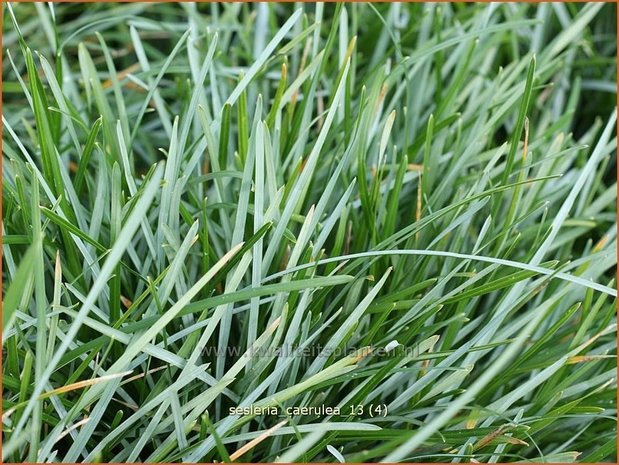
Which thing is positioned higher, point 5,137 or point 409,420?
point 5,137

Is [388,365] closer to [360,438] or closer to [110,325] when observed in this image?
[360,438]

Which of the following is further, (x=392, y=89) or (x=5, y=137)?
(x=392, y=89)

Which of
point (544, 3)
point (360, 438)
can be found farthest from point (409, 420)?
point (544, 3)

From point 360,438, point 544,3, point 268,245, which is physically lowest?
point 360,438

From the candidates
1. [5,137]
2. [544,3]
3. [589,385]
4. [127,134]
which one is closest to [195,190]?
[127,134]

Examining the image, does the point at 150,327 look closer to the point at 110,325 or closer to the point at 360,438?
the point at 110,325

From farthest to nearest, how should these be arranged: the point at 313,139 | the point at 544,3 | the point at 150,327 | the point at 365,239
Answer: the point at 544,3, the point at 313,139, the point at 365,239, the point at 150,327

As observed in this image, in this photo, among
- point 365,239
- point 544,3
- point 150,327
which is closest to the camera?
point 150,327
